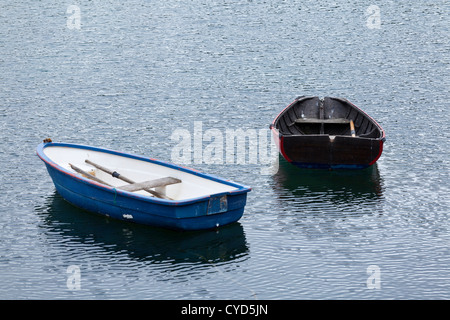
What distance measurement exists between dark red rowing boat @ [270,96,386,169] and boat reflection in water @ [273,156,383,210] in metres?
0.37

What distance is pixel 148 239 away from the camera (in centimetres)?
2456

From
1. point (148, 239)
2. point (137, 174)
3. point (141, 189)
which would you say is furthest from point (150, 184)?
point (137, 174)

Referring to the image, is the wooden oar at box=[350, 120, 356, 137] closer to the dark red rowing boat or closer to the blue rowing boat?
→ the dark red rowing boat

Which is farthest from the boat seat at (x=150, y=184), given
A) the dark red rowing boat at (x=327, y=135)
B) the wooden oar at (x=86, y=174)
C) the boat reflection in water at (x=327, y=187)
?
the dark red rowing boat at (x=327, y=135)

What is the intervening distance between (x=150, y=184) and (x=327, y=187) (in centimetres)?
631

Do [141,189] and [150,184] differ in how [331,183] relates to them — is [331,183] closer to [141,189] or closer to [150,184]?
[150,184]

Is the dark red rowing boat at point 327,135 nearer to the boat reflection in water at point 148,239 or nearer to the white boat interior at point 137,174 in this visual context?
the white boat interior at point 137,174

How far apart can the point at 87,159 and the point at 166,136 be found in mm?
6165

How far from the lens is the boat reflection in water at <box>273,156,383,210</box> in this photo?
90.5 ft

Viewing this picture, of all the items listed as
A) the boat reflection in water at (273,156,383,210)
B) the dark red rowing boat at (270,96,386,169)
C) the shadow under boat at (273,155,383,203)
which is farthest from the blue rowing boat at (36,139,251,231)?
the dark red rowing boat at (270,96,386,169)

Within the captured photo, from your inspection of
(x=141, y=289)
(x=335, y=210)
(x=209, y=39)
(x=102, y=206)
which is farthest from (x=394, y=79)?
(x=141, y=289)

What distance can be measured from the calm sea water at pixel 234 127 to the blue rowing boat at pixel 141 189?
0.48 metres

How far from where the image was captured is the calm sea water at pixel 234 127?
74.0 feet

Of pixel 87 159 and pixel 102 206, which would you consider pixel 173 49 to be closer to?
pixel 87 159
